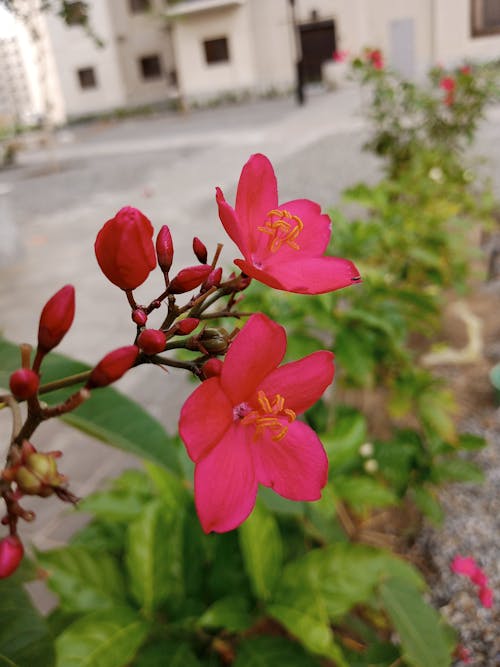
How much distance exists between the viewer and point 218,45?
691 inches

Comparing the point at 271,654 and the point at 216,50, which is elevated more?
the point at 216,50

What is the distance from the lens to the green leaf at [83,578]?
1.25 meters

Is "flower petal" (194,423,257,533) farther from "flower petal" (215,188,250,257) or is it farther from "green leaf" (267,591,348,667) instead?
"green leaf" (267,591,348,667)

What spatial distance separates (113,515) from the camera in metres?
1.49

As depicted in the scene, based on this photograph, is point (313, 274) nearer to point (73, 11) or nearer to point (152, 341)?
point (152, 341)

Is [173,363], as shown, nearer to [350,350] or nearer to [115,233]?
[115,233]

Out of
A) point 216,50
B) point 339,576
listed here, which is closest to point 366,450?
point 339,576

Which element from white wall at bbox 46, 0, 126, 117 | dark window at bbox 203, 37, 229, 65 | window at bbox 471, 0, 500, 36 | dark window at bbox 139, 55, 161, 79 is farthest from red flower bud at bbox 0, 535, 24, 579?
dark window at bbox 139, 55, 161, 79

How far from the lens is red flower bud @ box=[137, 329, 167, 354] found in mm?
375

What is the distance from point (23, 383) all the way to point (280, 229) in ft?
0.68

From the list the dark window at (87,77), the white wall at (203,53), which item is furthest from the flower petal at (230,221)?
the dark window at (87,77)

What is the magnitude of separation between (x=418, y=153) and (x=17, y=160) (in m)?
9.49

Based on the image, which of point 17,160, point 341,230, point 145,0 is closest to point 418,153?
point 341,230

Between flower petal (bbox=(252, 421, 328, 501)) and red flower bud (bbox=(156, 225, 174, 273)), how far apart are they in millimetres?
146
